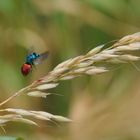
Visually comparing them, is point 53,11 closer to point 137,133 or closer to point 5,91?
point 5,91

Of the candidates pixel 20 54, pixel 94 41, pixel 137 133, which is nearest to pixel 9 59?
pixel 20 54

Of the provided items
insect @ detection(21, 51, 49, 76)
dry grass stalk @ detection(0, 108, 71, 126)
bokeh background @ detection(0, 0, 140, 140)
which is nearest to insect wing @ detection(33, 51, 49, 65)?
insect @ detection(21, 51, 49, 76)

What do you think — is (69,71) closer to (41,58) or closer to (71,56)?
(41,58)

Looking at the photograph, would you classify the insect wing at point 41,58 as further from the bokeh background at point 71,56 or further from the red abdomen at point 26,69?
the bokeh background at point 71,56

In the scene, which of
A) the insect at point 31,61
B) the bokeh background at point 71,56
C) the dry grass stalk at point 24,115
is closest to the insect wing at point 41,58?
the insect at point 31,61

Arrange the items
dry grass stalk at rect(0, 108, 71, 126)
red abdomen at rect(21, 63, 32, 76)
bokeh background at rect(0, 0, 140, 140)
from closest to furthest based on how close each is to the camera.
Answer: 1. dry grass stalk at rect(0, 108, 71, 126)
2. red abdomen at rect(21, 63, 32, 76)
3. bokeh background at rect(0, 0, 140, 140)

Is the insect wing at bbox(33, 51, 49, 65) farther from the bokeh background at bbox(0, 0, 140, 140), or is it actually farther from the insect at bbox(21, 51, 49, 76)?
the bokeh background at bbox(0, 0, 140, 140)
